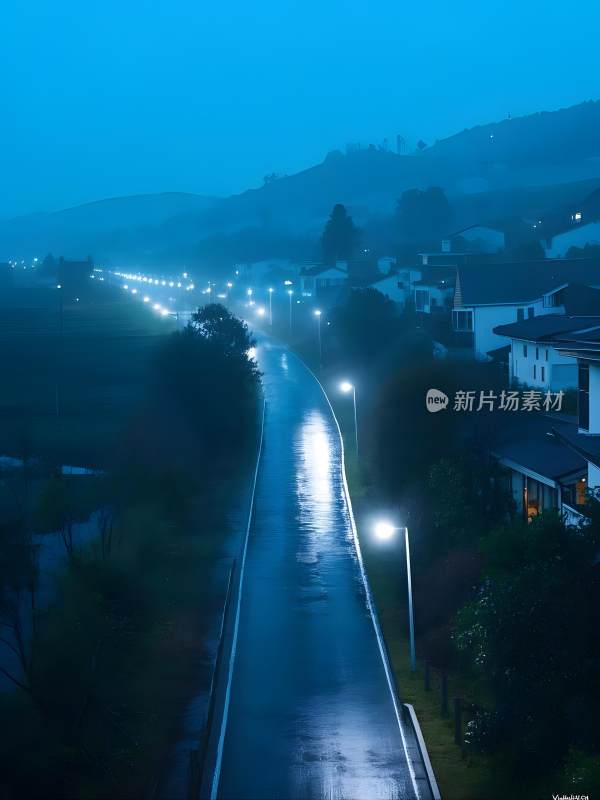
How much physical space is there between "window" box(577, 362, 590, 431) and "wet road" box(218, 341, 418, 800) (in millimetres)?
4534

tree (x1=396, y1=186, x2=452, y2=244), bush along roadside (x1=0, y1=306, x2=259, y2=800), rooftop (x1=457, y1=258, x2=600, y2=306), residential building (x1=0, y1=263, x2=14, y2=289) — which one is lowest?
bush along roadside (x1=0, y1=306, x2=259, y2=800)

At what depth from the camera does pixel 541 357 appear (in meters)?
28.0

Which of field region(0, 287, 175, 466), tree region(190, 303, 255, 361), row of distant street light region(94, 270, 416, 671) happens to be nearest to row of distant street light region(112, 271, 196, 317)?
row of distant street light region(94, 270, 416, 671)

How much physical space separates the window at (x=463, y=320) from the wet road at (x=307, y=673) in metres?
12.1

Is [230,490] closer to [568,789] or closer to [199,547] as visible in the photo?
[199,547]

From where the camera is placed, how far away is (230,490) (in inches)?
1101

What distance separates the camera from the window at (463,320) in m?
37.8

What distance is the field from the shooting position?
31656 millimetres

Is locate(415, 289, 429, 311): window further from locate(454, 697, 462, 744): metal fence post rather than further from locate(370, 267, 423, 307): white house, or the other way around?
locate(454, 697, 462, 744): metal fence post

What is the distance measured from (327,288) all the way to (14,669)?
57.0 metres

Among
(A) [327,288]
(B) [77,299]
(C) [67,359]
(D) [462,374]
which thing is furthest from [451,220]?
(D) [462,374]

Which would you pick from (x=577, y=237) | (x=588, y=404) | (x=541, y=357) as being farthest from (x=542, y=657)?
(x=577, y=237)

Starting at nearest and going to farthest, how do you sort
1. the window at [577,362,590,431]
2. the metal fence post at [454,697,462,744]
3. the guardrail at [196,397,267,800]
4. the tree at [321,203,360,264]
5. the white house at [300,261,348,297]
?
the guardrail at [196,397,267,800] → the metal fence post at [454,697,462,744] → the window at [577,362,590,431] → the white house at [300,261,348,297] → the tree at [321,203,360,264]

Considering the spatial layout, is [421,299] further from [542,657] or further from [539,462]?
[542,657]
